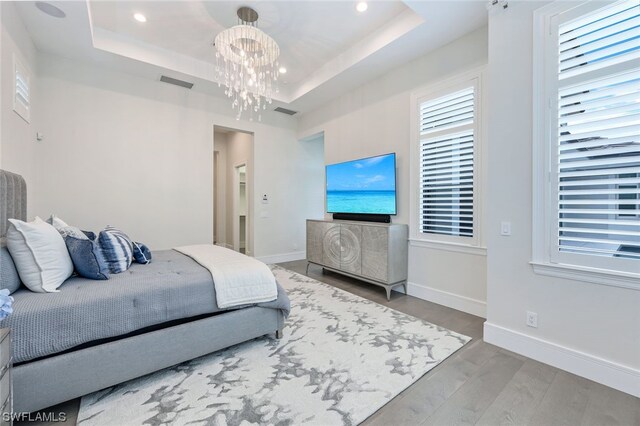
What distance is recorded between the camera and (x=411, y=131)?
358 cm

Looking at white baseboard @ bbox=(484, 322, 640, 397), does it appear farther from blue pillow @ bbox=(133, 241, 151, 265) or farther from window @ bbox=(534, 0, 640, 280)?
blue pillow @ bbox=(133, 241, 151, 265)

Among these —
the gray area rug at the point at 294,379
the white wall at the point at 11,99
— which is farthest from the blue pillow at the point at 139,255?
the white wall at the point at 11,99

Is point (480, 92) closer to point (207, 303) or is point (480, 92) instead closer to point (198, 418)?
point (207, 303)

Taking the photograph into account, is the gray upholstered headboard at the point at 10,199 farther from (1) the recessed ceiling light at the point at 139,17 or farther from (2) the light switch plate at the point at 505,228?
(2) the light switch plate at the point at 505,228

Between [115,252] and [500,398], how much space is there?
117 inches

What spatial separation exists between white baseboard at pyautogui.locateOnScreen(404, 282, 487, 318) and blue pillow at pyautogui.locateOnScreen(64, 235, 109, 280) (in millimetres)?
3272

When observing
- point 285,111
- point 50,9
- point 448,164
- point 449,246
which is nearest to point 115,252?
point 50,9

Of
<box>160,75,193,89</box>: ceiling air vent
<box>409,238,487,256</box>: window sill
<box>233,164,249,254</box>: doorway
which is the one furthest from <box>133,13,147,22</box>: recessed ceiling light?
<box>409,238,487,256</box>: window sill

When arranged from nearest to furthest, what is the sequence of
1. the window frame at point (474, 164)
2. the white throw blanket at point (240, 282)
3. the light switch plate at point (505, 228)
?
1. the white throw blanket at point (240, 282)
2. the light switch plate at point (505, 228)
3. the window frame at point (474, 164)

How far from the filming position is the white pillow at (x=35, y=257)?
5.41 ft

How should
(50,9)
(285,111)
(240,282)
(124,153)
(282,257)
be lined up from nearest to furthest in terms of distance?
(240,282)
(50,9)
(124,153)
(285,111)
(282,257)

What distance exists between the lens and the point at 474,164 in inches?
117

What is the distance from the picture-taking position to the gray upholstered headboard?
2.07m

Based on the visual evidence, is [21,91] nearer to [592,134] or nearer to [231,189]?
[231,189]
